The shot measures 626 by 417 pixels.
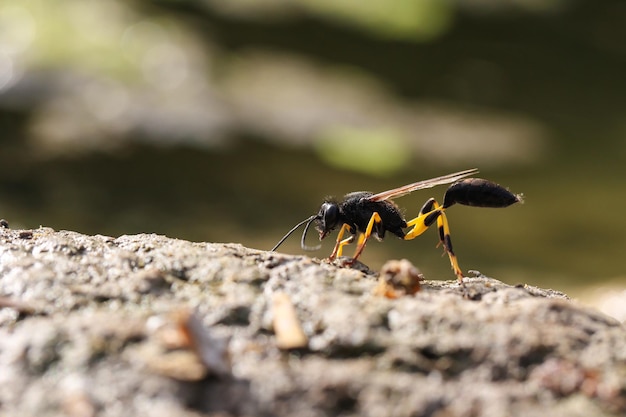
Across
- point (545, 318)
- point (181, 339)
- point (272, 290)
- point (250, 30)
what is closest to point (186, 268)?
point (272, 290)

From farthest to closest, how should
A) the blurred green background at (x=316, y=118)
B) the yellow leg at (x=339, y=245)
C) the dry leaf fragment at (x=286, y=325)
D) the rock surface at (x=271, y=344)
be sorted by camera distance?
the blurred green background at (x=316, y=118), the yellow leg at (x=339, y=245), the dry leaf fragment at (x=286, y=325), the rock surface at (x=271, y=344)

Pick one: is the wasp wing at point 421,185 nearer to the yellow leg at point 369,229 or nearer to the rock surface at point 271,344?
the yellow leg at point 369,229

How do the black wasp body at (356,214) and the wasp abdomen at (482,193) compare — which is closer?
the wasp abdomen at (482,193)

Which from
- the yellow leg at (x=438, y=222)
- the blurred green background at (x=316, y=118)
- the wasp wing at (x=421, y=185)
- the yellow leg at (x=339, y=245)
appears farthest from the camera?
the blurred green background at (x=316, y=118)

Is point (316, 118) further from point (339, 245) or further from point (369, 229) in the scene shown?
point (369, 229)

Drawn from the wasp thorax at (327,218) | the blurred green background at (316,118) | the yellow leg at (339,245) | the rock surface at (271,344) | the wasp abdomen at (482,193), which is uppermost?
the blurred green background at (316,118)

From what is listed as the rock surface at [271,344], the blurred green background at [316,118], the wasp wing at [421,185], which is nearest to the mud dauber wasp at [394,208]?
the wasp wing at [421,185]
